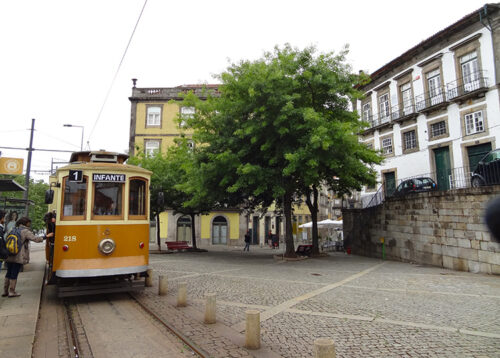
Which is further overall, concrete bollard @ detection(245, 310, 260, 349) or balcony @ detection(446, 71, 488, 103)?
balcony @ detection(446, 71, 488, 103)

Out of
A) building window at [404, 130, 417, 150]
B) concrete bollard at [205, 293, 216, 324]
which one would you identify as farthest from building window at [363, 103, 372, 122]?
concrete bollard at [205, 293, 216, 324]

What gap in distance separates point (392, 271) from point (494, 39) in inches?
569

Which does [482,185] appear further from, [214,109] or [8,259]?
[8,259]

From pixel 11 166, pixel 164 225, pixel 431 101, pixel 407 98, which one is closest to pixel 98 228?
pixel 11 166

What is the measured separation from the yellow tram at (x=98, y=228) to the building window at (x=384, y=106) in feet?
75.8

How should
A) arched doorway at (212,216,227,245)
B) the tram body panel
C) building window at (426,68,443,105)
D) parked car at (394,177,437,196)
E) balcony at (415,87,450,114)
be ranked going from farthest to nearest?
1. arched doorway at (212,216,227,245)
2. building window at (426,68,443,105)
3. balcony at (415,87,450,114)
4. parked car at (394,177,437,196)
5. the tram body panel

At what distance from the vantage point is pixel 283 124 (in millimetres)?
15227

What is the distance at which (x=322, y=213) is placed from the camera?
199ft

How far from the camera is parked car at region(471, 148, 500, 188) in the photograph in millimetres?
13038

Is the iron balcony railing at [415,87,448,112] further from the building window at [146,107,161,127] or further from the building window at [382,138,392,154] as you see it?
the building window at [146,107,161,127]

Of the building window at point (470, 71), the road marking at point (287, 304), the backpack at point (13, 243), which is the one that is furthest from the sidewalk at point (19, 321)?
the building window at point (470, 71)

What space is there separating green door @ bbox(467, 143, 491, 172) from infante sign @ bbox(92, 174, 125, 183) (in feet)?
62.6

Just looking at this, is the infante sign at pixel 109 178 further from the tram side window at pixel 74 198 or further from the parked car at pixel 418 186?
the parked car at pixel 418 186

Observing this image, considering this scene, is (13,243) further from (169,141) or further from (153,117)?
(153,117)
